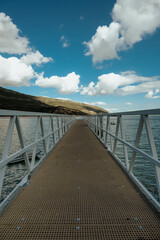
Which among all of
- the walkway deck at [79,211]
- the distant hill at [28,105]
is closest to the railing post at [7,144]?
the walkway deck at [79,211]

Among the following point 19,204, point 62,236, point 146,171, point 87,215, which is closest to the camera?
point 62,236

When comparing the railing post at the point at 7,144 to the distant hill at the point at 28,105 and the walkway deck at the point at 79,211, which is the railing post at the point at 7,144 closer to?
the walkway deck at the point at 79,211

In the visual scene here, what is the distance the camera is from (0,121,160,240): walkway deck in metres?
1.46

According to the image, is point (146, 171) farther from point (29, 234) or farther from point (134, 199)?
point (29, 234)

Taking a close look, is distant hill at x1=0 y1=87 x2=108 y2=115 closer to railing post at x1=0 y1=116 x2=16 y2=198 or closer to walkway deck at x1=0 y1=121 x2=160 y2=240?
walkway deck at x1=0 y1=121 x2=160 y2=240

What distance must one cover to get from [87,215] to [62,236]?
0.39m

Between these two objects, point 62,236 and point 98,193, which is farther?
point 98,193

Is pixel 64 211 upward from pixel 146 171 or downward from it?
upward

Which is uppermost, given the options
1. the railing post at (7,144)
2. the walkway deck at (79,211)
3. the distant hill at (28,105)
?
the distant hill at (28,105)

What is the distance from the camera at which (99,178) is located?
2682 mm

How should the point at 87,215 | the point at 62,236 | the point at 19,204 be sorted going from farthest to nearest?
the point at 19,204, the point at 87,215, the point at 62,236

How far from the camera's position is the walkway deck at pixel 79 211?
146 cm

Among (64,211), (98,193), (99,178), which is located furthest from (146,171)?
(64,211)

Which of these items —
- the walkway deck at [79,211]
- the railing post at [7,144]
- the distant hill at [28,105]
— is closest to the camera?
the walkway deck at [79,211]
